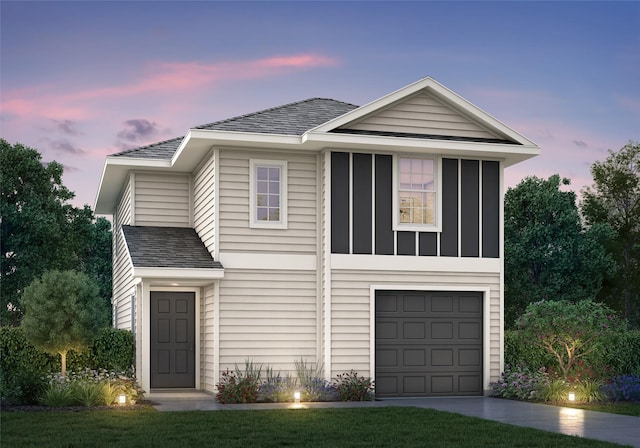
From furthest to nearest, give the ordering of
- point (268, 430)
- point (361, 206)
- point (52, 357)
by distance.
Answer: point (361, 206) < point (52, 357) < point (268, 430)

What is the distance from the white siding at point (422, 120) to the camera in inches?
773

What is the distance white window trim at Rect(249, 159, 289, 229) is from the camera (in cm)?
1938

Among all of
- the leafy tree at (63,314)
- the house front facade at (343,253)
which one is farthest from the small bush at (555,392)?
the leafy tree at (63,314)

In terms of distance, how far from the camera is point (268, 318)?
19.3 metres

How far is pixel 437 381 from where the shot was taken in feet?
65.7

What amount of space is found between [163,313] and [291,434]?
8.23 meters

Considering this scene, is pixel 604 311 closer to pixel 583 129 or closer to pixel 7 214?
pixel 583 129

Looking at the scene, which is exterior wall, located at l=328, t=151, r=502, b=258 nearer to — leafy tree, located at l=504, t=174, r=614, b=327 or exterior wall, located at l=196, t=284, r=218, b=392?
exterior wall, located at l=196, t=284, r=218, b=392

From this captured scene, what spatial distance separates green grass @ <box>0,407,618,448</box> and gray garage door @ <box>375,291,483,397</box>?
3.60 metres

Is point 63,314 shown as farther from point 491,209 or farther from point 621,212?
point 621,212

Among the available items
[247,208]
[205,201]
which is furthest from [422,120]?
[205,201]

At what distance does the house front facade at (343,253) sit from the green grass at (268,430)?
3438 millimetres

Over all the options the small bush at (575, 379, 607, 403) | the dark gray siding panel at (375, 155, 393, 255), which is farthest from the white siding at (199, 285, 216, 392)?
the small bush at (575, 379, 607, 403)

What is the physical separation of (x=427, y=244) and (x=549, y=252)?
20676mm
